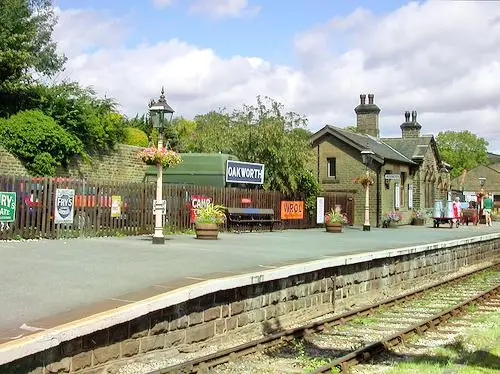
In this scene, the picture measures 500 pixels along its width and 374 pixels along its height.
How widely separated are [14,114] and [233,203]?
8479 mm

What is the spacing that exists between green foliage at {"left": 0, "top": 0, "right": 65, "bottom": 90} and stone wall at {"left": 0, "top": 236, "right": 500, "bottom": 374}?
15.0 meters

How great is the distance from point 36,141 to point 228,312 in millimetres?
14388

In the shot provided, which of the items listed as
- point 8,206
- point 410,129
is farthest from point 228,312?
point 410,129

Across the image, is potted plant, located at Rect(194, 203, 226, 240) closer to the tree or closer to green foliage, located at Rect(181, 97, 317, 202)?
green foliage, located at Rect(181, 97, 317, 202)

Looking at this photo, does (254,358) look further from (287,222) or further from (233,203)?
(287,222)

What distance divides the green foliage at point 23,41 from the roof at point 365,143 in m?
16.3

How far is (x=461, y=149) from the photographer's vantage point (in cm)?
9819

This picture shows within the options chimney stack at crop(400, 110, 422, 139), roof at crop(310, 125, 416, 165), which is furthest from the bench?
chimney stack at crop(400, 110, 422, 139)

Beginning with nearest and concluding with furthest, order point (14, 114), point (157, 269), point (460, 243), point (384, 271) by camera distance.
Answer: point (157, 269) → point (384, 271) → point (460, 243) → point (14, 114)

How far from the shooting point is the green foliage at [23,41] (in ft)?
73.5

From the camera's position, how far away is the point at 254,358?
798cm

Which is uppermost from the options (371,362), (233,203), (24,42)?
(24,42)

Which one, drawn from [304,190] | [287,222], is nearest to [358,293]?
[287,222]

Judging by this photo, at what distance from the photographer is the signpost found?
15094 millimetres
